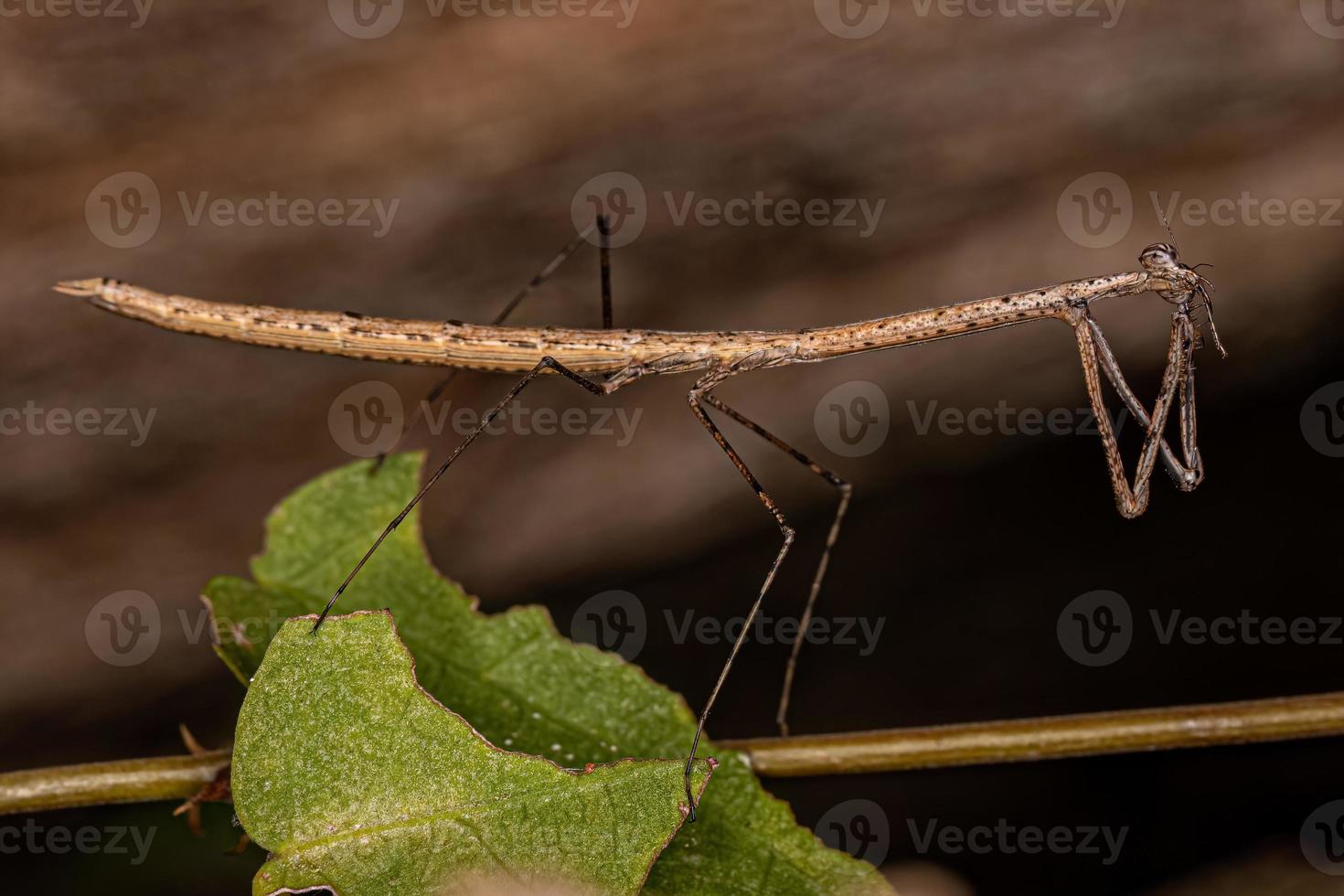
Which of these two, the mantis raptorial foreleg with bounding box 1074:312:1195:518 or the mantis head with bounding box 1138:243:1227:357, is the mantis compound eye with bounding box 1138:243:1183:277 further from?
the mantis raptorial foreleg with bounding box 1074:312:1195:518

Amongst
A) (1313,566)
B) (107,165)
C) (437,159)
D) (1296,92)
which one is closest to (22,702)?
(107,165)

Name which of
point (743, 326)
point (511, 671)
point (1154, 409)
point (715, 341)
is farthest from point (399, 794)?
point (743, 326)

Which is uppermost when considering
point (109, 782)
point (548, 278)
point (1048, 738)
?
point (548, 278)

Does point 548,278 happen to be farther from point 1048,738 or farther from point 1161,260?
point 1048,738

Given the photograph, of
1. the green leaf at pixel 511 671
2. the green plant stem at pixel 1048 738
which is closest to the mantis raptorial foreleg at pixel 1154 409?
the green plant stem at pixel 1048 738

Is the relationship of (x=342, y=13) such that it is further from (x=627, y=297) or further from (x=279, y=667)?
(x=279, y=667)

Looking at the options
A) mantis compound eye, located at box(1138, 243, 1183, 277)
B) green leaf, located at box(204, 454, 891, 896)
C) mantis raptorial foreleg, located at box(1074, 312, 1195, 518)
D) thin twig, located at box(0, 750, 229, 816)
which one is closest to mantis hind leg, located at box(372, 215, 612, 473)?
green leaf, located at box(204, 454, 891, 896)
